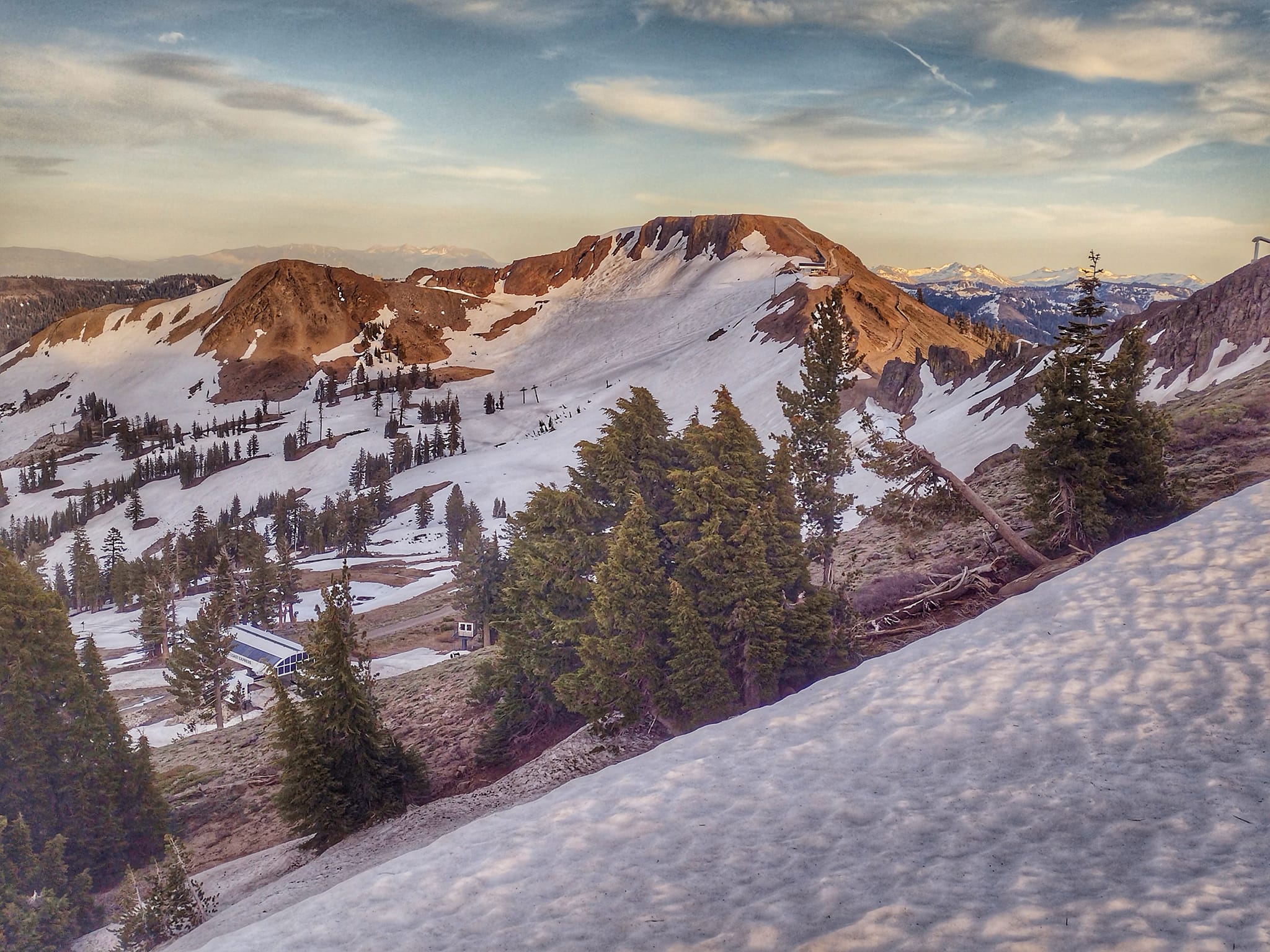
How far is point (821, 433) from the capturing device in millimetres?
29703

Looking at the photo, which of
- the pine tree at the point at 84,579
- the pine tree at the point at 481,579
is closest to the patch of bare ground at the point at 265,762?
the pine tree at the point at 481,579

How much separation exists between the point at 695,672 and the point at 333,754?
38.2ft

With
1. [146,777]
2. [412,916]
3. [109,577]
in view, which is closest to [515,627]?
[146,777]

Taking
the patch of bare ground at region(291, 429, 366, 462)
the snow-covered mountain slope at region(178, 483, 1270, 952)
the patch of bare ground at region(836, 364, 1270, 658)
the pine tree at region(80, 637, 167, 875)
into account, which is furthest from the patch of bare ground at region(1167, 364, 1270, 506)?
the patch of bare ground at region(291, 429, 366, 462)

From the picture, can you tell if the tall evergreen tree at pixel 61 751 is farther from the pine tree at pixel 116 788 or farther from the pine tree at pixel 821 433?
the pine tree at pixel 821 433

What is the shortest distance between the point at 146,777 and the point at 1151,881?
3077 cm

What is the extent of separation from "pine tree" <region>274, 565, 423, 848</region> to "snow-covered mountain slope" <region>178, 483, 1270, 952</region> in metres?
13.3

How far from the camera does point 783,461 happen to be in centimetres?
2288

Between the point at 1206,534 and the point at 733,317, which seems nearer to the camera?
the point at 1206,534

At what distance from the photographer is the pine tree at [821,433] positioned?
2847 cm

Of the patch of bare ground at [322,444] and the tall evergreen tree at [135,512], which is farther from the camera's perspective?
the patch of bare ground at [322,444]

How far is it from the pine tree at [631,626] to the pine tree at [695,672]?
2.34 feet

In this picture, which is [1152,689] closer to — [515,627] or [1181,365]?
[515,627]

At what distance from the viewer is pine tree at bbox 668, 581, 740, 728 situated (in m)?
19.7
